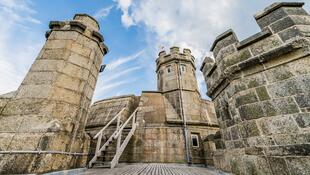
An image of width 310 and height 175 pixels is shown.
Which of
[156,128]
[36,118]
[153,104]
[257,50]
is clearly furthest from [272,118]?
[153,104]

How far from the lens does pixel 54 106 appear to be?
87.9 inches

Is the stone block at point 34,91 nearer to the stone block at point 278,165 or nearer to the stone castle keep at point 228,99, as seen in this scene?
the stone castle keep at point 228,99

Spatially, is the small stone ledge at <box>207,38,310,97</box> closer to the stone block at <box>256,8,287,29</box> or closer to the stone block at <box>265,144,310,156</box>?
the stone block at <box>256,8,287,29</box>

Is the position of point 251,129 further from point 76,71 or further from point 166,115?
point 166,115

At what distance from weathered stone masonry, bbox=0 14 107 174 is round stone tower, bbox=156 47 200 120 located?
7.82m

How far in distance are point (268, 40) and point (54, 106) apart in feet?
13.1

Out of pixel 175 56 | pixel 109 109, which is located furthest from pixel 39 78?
pixel 175 56

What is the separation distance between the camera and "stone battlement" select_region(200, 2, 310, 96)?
7.21 ft

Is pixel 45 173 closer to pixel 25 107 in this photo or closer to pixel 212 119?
pixel 25 107

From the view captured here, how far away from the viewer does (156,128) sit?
8.46 metres

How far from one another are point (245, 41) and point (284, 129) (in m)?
1.72

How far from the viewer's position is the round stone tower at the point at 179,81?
394 inches

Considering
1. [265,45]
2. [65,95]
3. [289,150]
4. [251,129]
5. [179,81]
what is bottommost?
[289,150]

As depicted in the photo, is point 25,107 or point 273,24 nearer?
point 25,107
